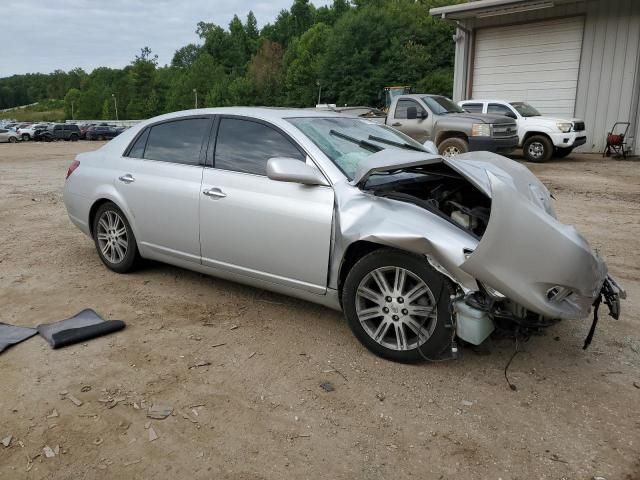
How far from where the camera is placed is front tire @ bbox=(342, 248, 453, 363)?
3.12 metres

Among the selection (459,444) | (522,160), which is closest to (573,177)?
(522,160)

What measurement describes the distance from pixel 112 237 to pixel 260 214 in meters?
1.98

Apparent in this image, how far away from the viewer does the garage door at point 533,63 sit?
17875mm

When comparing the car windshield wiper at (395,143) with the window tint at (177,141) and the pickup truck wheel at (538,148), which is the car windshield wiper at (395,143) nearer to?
the window tint at (177,141)

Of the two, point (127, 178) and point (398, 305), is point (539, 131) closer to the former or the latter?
point (127, 178)

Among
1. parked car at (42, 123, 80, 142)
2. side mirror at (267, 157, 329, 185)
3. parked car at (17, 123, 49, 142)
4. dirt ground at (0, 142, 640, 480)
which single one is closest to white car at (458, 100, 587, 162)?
dirt ground at (0, 142, 640, 480)

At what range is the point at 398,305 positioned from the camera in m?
3.26

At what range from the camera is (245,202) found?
394 cm

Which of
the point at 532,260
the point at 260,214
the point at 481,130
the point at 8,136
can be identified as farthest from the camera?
the point at 8,136

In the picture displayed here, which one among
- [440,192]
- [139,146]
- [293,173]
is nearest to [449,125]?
[139,146]

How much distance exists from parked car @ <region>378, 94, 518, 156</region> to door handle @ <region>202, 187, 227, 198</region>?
8754mm

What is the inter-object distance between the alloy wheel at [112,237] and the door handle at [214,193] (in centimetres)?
120

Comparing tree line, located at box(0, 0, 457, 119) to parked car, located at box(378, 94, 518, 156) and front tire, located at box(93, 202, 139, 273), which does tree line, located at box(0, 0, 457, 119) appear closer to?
Result: parked car, located at box(378, 94, 518, 156)

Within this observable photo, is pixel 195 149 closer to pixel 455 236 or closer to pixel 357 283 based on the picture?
pixel 357 283
